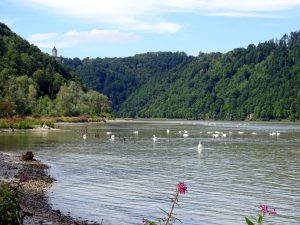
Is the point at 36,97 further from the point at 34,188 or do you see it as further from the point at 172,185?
the point at 34,188

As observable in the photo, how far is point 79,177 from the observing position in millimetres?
34656

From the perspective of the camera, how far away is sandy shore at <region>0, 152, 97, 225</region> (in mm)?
19625

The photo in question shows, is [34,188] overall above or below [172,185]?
above

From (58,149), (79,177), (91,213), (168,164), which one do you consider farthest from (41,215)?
(58,149)

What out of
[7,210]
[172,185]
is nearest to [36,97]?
[172,185]

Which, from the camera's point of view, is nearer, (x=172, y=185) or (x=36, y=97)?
(x=172, y=185)

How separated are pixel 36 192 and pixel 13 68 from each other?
166 m

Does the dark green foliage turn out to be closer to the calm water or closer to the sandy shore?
the sandy shore

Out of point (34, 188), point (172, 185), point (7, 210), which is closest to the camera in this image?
point (7, 210)

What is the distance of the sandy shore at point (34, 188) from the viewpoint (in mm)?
19625

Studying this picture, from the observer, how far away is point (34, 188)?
28.3 meters

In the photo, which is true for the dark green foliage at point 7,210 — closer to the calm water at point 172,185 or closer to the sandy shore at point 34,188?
the sandy shore at point 34,188

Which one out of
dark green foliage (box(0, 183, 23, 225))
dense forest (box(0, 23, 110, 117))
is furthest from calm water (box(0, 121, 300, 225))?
dense forest (box(0, 23, 110, 117))

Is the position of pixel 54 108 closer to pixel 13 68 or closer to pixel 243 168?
pixel 13 68
